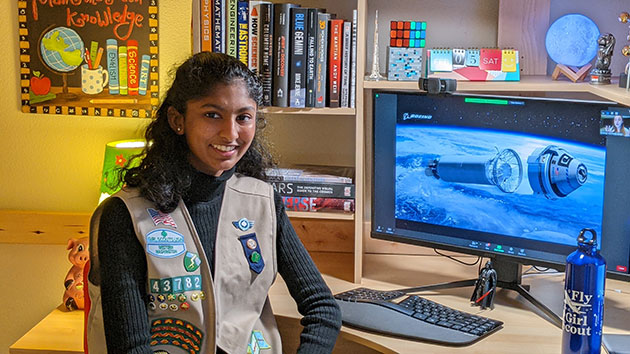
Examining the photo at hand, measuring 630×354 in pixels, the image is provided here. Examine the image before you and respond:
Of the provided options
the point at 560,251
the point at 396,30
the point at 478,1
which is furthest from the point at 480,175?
the point at 478,1

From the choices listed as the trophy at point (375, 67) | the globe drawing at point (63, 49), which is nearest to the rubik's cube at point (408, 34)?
the trophy at point (375, 67)

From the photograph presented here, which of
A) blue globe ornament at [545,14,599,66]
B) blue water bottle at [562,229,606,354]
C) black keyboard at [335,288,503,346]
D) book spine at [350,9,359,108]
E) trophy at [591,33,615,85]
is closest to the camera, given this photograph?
blue water bottle at [562,229,606,354]

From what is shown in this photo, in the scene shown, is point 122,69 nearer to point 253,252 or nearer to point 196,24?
point 196,24

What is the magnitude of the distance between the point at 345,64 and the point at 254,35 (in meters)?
0.26

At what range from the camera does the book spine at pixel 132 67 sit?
8.81 ft

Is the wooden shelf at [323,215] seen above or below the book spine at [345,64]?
below

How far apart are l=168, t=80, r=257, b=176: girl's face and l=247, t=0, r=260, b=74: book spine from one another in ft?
1.40

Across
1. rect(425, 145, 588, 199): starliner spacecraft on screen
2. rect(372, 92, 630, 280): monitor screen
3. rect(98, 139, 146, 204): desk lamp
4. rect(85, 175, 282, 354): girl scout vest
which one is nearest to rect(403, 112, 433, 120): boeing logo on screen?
rect(372, 92, 630, 280): monitor screen

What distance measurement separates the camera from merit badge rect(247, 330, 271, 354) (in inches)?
75.0

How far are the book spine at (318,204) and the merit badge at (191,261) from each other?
1.66ft

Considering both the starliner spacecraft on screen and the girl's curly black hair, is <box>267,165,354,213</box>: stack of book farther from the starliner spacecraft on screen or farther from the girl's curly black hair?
the girl's curly black hair

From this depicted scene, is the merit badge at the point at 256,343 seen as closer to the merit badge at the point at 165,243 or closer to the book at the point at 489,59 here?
the merit badge at the point at 165,243

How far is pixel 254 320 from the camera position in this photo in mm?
1940

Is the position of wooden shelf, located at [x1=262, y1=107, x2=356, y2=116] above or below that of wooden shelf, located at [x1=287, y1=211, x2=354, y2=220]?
above
